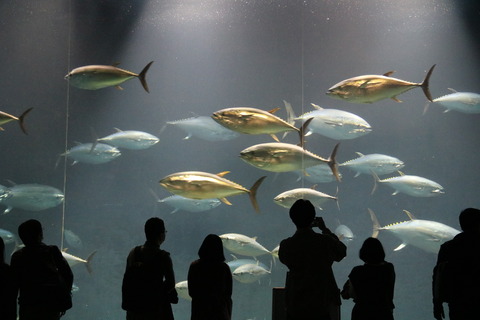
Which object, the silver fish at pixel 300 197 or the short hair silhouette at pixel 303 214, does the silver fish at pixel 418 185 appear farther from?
the short hair silhouette at pixel 303 214

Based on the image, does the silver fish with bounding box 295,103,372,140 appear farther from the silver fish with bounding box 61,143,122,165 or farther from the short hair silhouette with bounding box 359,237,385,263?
the short hair silhouette with bounding box 359,237,385,263

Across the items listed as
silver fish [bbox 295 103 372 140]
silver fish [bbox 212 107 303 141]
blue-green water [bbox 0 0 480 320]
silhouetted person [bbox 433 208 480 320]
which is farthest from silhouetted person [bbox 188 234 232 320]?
blue-green water [bbox 0 0 480 320]

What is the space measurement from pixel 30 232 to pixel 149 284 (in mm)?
711

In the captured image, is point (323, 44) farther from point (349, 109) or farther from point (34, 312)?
point (34, 312)

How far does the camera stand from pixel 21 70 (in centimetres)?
816

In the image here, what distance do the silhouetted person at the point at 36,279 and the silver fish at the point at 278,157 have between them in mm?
1890

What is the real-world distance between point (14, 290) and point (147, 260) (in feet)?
2.40

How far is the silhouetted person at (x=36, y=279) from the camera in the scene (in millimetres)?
2432

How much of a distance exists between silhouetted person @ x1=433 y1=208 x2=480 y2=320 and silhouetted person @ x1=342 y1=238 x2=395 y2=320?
29 centimetres

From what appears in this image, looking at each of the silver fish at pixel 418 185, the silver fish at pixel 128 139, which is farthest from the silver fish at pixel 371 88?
the silver fish at pixel 128 139

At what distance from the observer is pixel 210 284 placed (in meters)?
2.40

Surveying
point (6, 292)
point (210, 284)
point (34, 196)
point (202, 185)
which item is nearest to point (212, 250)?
point (210, 284)

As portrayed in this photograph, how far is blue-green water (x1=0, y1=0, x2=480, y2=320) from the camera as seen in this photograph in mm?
8312

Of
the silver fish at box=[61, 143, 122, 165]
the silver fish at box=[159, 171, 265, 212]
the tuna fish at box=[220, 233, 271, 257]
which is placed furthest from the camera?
the silver fish at box=[61, 143, 122, 165]
